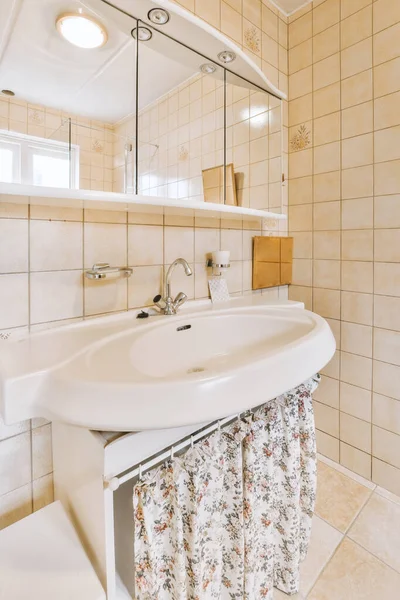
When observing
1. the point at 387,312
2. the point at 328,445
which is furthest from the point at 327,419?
the point at 387,312

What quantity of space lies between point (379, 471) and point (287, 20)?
221cm

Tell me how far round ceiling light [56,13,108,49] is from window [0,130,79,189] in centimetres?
26

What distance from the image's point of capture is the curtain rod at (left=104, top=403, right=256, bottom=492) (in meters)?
0.56

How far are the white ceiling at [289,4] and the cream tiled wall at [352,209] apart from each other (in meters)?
0.03

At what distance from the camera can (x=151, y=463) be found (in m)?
0.61

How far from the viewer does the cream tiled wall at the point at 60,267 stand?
80 cm

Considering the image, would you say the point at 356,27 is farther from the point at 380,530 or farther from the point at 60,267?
the point at 380,530

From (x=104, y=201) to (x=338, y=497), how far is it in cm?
150

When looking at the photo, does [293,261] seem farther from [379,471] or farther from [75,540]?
[75,540]

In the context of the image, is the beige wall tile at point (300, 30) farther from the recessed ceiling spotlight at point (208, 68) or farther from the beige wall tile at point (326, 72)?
the recessed ceiling spotlight at point (208, 68)

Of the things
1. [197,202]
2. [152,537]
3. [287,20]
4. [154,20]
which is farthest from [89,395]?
[287,20]

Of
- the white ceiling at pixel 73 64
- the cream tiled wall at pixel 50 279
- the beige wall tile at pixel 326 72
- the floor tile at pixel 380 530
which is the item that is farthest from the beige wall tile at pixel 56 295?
the beige wall tile at pixel 326 72

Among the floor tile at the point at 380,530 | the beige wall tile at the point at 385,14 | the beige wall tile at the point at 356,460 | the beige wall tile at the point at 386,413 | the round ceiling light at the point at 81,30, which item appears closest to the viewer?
the round ceiling light at the point at 81,30

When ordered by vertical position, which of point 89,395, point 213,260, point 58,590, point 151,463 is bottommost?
point 58,590
